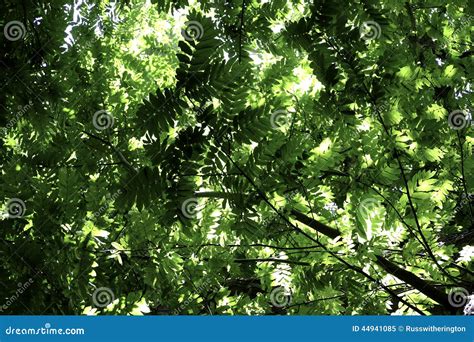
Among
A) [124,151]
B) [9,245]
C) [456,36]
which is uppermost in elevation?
[456,36]

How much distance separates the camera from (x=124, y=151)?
245 cm

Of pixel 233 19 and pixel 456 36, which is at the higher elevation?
pixel 456 36

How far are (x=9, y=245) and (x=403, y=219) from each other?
195cm

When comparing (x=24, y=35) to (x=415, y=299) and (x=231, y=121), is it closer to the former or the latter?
(x=231, y=121)

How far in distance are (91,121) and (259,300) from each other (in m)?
1.73

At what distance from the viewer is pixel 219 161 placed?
1706 millimetres

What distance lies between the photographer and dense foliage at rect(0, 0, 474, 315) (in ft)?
5.36

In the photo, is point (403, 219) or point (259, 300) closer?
point (403, 219)

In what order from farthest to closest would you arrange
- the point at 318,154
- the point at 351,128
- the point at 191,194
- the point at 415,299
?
the point at 415,299, the point at 318,154, the point at 351,128, the point at 191,194

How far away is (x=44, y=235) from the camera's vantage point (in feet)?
5.74

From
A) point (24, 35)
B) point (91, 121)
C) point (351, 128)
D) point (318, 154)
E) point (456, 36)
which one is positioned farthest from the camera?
point (456, 36)

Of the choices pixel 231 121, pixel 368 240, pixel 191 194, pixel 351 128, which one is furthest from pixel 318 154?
pixel 191 194

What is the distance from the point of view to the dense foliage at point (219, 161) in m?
1.63

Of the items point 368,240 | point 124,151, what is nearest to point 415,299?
point 368,240
